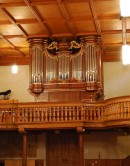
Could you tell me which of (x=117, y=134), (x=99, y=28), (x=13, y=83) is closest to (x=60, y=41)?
(x=99, y=28)

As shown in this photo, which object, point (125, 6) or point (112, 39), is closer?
point (125, 6)

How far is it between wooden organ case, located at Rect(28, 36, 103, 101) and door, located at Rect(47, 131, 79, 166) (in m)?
2.42

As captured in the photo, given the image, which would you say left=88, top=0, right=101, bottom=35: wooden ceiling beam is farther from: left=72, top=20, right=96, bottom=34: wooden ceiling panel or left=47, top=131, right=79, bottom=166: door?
left=47, top=131, right=79, bottom=166: door

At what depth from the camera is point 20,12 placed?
12.6m

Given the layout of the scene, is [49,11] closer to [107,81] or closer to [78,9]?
[78,9]

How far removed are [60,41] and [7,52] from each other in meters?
3.43

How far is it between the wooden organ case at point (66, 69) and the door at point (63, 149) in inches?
95.1

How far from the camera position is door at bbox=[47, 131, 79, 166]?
17.2m

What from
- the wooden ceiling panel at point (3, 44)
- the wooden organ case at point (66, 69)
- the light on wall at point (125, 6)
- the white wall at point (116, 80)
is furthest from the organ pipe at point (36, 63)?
the light on wall at point (125, 6)

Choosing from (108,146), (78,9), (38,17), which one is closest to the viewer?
(78,9)

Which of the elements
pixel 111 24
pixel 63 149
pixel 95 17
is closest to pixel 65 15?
pixel 95 17

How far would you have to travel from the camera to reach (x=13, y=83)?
1873 centimetres

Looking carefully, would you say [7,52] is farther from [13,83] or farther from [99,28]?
[99,28]

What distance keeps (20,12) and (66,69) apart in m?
4.17
